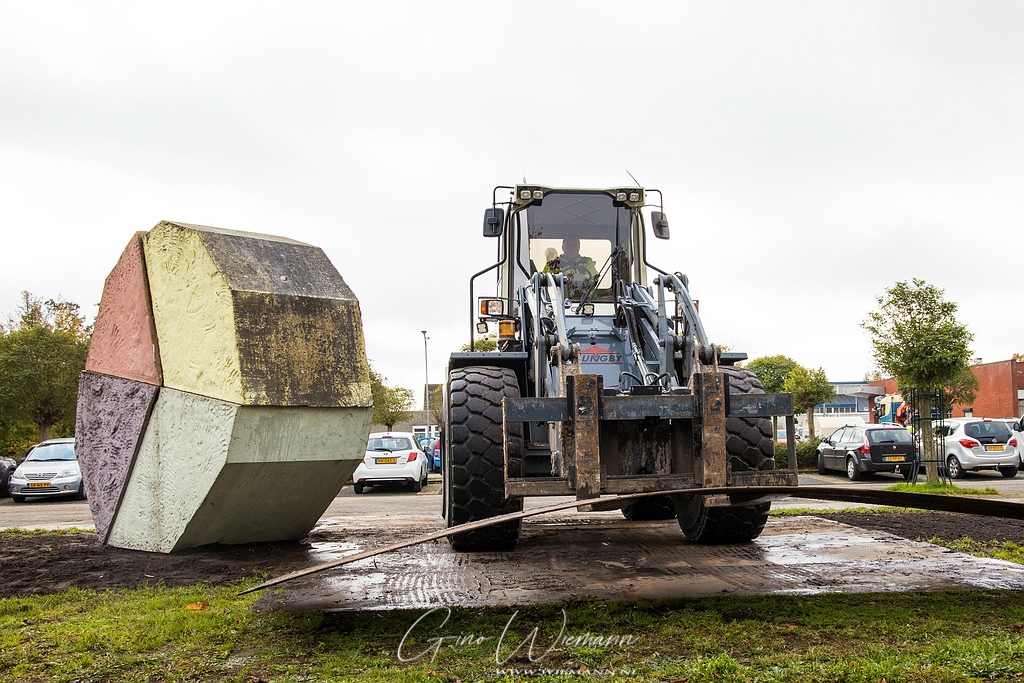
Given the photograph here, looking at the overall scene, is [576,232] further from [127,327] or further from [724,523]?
[127,327]

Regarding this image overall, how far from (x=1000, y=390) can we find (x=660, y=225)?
4191cm

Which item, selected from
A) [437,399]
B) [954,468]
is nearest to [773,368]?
[437,399]

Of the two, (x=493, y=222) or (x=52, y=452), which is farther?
(x=52, y=452)

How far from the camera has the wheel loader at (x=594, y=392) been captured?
4.86 metres

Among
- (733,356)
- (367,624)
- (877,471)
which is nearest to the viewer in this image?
(367,624)

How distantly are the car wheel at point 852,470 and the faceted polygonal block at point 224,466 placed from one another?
15119mm

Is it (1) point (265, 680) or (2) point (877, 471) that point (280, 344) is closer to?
(1) point (265, 680)

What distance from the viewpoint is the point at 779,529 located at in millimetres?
8359

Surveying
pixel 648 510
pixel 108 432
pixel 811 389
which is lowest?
pixel 648 510

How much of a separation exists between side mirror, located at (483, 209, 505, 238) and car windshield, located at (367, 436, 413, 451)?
10.9 meters

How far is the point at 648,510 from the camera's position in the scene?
369 inches

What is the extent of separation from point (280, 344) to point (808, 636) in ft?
13.0

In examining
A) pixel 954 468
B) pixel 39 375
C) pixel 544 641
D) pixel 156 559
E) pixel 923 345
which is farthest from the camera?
pixel 39 375

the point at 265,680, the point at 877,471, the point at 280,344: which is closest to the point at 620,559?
the point at 280,344
